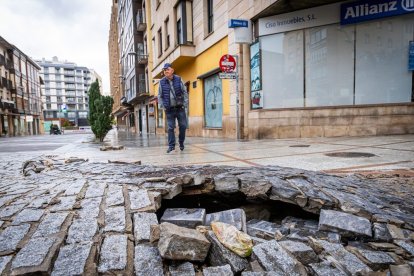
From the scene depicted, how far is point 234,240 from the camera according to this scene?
1663 mm

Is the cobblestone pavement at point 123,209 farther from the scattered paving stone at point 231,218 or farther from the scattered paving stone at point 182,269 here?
the scattered paving stone at point 231,218

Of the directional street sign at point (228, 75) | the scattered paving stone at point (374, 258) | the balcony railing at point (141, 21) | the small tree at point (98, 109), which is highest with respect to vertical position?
the balcony railing at point (141, 21)

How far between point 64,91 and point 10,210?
362 feet

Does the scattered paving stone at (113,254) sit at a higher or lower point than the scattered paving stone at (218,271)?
higher

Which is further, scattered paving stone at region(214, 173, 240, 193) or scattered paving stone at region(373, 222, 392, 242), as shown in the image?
scattered paving stone at region(214, 173, 240, 193)

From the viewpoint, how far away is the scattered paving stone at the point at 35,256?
1306 millimetres

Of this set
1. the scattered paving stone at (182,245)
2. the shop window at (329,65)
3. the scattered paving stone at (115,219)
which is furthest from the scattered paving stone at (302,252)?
the shop window at (329,65)

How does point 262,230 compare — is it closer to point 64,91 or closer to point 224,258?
point 224,258

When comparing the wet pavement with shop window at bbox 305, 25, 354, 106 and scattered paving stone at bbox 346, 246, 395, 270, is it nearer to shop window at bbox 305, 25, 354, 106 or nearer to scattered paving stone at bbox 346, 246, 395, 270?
scattered paving stone at bbox 346, 246, 395, 270

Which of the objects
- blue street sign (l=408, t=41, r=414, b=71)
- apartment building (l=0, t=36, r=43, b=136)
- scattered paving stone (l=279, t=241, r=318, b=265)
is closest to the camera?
scattered paving stone (l=279, t=241, r=318, b=265)

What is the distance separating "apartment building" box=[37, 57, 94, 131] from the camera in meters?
96.2

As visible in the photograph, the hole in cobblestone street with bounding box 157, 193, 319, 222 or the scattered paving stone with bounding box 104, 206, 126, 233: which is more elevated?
the scattered paving stone with bounding box 104, 206, 126, 233

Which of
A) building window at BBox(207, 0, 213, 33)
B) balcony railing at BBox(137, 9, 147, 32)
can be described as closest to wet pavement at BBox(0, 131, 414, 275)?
building window at BBox(207, 0, 213, 33)

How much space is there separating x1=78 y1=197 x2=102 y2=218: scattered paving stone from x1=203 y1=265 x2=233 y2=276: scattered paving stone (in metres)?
0.92
